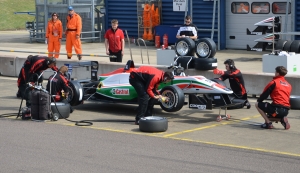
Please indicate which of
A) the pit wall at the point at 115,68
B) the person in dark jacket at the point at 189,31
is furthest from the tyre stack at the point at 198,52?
the person in dark jacket at the point at 189,31

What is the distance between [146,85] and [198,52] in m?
5.79

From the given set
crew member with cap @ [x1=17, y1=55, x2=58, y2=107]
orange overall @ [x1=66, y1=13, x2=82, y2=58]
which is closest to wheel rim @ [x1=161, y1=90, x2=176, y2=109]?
crew member with cap @ [x1=17, y1=55, x2=58, y2=107]

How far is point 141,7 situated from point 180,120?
672 inches

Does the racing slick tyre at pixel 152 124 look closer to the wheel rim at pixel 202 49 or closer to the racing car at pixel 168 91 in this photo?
the racing car at pixel 168 91

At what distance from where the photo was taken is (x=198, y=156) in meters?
10.6

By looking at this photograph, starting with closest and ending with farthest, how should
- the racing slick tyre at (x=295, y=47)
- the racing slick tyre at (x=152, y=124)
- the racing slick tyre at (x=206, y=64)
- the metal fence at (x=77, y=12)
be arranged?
the racing slick tyre at (x=152, y=124)
the racing slick tyre at (x=206, y=64)
the racing slick tyre at (x=295, y=47)
the metal fence at (x=77, y=12)

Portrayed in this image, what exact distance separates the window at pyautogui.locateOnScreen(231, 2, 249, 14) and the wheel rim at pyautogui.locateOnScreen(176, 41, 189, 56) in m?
9.26

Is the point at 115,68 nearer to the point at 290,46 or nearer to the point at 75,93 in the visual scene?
the point at 75,93

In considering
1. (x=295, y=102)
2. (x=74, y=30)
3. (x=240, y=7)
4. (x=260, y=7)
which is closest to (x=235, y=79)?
(x=295, y=102)

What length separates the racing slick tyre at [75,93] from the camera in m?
14.8

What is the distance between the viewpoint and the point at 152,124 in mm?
12461

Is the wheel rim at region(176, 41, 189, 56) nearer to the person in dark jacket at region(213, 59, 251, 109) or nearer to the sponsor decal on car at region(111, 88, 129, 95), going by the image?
the person in dark jacket at region(213, 59, 251, 109)

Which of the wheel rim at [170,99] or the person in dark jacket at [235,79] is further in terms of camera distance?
the person in dark jacket at [235,79]

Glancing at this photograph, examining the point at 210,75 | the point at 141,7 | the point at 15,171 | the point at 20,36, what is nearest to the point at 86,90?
the point at 210,75
